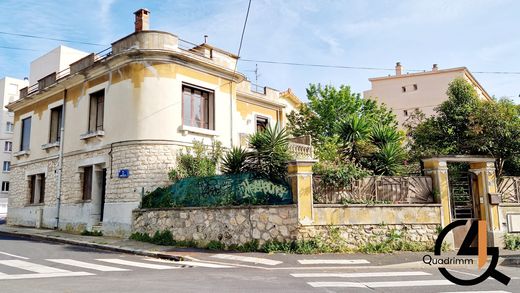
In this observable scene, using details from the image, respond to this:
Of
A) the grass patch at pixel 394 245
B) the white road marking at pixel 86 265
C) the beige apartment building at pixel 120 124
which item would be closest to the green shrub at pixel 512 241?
the grass patch at pixel 394 245

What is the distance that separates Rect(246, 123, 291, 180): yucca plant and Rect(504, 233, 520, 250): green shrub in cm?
774

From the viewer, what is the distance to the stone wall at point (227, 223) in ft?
40.5

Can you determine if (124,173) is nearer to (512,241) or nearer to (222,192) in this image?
(222,192)

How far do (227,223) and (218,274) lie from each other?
4.24 meters

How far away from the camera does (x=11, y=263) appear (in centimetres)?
998

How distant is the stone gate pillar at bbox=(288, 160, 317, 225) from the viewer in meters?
12.2

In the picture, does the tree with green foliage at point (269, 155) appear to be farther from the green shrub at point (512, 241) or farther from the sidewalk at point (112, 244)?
the green shrub at point (512, 241)

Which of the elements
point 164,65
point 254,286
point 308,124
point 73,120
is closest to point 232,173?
point 164,65

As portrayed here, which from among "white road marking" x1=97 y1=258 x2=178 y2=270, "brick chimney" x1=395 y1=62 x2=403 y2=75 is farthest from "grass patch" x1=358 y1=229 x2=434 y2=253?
"brick chimney" x1=395 y1=62 x2=403 y2=75

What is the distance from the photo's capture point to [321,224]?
40.4 feet

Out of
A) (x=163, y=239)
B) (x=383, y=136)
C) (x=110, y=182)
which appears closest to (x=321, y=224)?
(x=383, y=136)

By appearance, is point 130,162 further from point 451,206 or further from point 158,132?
point 451,206

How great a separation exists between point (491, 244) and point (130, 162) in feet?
44.5

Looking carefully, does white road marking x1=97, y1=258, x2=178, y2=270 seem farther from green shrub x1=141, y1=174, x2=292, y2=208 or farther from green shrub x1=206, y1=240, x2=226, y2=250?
green shrub x1=141, y1=174, x2=292, y2=208
